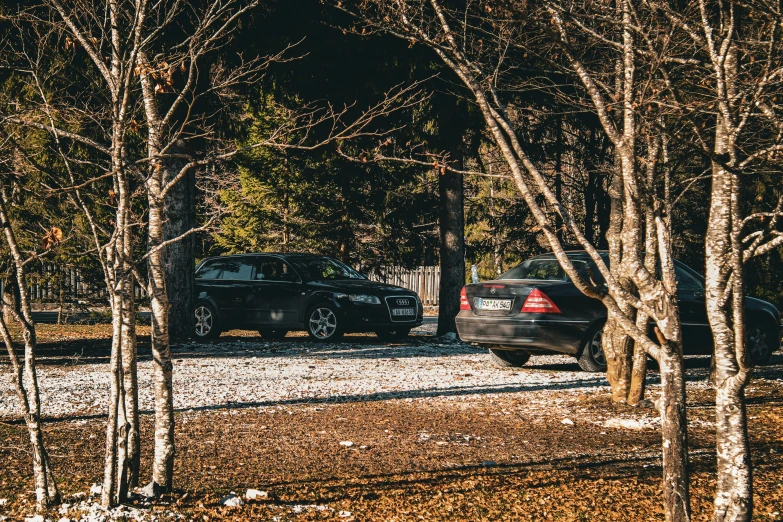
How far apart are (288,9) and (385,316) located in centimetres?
575

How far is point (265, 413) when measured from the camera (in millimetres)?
8469

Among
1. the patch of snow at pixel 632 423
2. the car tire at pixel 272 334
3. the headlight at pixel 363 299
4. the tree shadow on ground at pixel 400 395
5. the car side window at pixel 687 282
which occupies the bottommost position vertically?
the car tire at pixel 272 334

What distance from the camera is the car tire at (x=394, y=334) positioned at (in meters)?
16.7

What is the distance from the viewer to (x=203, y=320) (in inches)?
679

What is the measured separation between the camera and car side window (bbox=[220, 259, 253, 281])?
17359mm

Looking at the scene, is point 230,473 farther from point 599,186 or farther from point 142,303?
point 599,186

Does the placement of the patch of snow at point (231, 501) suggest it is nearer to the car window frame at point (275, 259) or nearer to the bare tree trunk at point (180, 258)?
the bare tree trunk at point (180, 258)

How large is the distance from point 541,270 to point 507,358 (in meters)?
1.50

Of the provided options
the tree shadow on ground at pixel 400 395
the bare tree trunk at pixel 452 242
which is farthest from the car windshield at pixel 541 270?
the bare tree trunk at pixel 452 242

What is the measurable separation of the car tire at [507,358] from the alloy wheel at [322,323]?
13.8 ft

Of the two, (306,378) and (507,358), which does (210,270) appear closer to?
(306,378)

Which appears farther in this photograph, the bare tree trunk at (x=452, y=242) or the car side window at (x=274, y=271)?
the bare tree trunk at (x=452, y=242)

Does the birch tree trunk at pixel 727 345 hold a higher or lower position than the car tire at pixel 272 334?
higher

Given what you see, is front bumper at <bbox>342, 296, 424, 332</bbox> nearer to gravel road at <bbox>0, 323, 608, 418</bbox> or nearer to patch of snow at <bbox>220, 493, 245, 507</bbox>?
gravel road at <bbox>0, 323, 608, 418</bbox>
